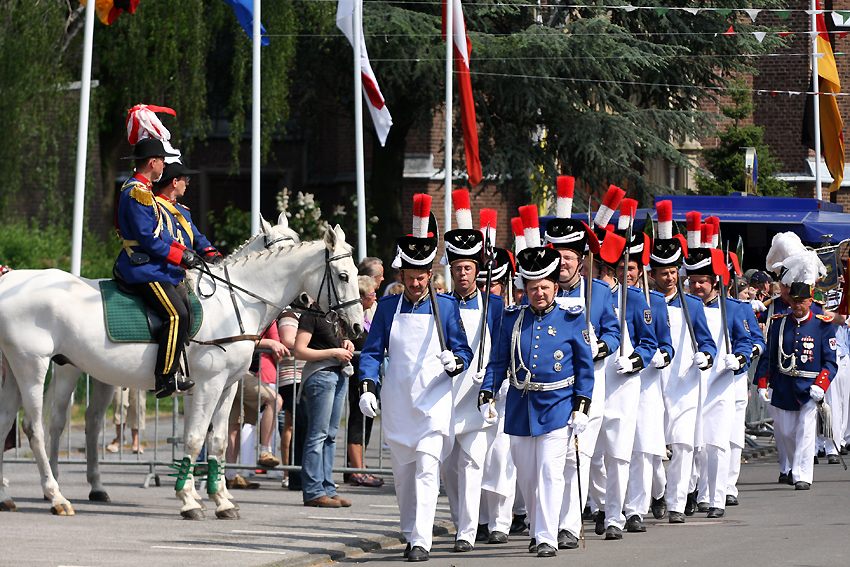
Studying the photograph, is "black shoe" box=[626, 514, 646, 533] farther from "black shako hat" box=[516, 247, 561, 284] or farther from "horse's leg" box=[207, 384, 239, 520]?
"horse's leg" box=[207, 384, 239, 520]

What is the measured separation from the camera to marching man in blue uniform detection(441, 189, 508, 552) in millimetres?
8562

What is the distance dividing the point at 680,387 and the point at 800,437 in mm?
2692

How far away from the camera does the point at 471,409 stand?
8.77m

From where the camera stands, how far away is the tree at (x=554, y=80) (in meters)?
24.3

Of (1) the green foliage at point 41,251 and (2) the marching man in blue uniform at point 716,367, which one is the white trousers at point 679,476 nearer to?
(2) the marching man in blue uniform at point 716,367

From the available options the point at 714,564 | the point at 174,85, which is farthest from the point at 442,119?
the point at 714,564

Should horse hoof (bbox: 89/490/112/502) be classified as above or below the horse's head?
below

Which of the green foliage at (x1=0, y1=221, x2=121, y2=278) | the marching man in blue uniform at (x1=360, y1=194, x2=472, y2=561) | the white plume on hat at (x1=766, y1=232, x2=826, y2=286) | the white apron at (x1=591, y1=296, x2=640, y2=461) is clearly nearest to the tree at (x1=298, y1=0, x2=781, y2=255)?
the green foliage at (x1=0, y1=221, x2=121, y2=278)

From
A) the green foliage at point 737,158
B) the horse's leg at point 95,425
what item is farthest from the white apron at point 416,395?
the green foliage at point 737,158

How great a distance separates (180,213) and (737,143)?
23796mm

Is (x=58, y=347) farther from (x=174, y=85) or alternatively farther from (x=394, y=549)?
(x=174, y=85)

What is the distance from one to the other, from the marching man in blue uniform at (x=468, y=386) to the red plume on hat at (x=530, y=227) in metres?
0.32

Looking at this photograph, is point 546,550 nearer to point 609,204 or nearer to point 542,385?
point 542,385

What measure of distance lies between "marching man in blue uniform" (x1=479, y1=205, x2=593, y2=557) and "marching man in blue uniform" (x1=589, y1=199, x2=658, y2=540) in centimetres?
77
